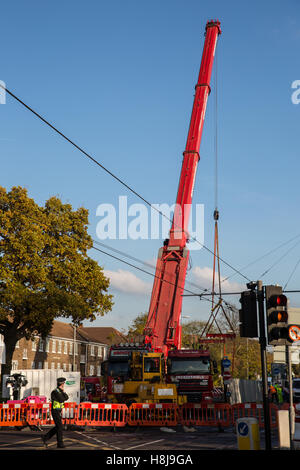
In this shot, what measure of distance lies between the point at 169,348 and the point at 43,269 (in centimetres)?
1052

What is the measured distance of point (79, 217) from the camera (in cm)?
3531

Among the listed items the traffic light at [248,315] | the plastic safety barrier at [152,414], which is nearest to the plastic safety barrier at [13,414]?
the plastic safety barrier at [152,414]

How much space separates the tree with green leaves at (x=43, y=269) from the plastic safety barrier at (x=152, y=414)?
1347cm

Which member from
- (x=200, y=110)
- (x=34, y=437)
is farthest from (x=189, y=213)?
(x=34, y=437)

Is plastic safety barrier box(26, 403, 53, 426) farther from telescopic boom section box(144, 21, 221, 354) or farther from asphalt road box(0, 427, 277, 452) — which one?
telescopic boom section box(144, 21, 221, 354)

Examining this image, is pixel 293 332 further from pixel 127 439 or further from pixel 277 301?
pixel 127 439

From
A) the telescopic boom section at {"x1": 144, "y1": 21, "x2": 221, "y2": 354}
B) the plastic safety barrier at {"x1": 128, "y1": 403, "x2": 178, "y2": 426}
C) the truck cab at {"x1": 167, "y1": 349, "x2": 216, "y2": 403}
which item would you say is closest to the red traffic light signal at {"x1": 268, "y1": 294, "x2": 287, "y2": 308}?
the plastic safety barrier at {"x1": 128, "y1": 403, "x2": 178, "y2": 426}

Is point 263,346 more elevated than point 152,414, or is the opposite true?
point 263,346

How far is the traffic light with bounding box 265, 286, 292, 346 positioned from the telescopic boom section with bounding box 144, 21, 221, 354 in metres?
12.1

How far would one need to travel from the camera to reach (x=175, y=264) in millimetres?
24688

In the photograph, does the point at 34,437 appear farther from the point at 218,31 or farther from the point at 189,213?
the point at 218,31

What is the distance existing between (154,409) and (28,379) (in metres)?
8.12

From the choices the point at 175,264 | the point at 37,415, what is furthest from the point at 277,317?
the point at 175,264
